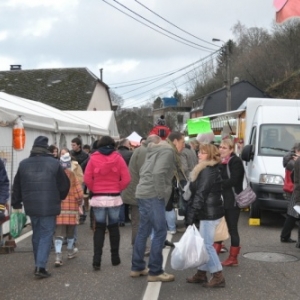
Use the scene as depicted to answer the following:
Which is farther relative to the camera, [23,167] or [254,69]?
[254,69]

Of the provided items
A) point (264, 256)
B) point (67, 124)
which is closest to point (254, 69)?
point (67, 124)

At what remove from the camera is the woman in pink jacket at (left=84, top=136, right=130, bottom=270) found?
700 cm

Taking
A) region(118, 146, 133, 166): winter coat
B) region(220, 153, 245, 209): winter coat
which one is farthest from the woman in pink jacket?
region(118, 146, 133, 166): winter coat

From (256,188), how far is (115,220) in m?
4.27

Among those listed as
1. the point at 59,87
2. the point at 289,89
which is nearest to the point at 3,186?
the point at 59,87

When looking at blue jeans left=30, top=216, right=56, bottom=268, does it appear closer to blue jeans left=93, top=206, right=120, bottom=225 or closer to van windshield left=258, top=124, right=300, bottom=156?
blue jeans left=93, top=206, right=120, bottom=225

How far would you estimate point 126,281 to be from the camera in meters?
6.50

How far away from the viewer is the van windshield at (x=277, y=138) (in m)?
11.4

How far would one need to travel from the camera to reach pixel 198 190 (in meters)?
6.02

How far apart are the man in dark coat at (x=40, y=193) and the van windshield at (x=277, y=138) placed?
5788mm

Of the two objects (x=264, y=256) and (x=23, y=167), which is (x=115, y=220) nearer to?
(x=23, y=167)

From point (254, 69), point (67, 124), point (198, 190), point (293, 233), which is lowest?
point (293, 233)

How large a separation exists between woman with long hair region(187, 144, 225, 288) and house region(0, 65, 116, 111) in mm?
34468

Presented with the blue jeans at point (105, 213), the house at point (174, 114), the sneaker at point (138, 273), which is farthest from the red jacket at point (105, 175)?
the house at point (174, 114)
